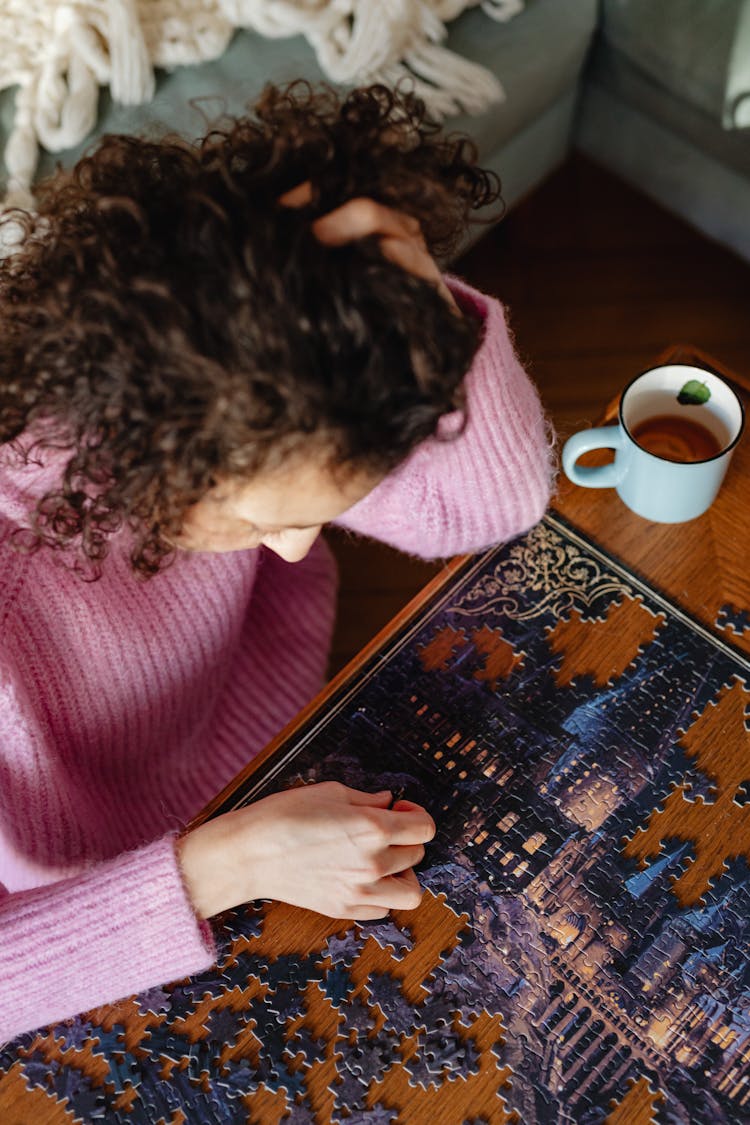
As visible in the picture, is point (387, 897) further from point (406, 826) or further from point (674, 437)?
point (674, 437)

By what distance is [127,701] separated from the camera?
909 mm

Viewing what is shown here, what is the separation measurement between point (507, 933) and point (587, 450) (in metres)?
0.41

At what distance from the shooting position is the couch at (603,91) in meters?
1.28

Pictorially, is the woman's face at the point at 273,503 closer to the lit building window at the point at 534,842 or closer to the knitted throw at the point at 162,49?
the lit building window at the point at 534,842

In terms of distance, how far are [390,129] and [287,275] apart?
0.70 ft

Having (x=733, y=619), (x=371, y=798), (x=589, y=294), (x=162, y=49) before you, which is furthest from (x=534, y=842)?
(x=589, y=294)

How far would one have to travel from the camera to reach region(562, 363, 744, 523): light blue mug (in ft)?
2.71

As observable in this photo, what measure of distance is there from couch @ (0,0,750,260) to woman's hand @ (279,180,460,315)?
66 centimetres

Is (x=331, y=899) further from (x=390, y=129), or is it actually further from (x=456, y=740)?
(x=390, y=129)

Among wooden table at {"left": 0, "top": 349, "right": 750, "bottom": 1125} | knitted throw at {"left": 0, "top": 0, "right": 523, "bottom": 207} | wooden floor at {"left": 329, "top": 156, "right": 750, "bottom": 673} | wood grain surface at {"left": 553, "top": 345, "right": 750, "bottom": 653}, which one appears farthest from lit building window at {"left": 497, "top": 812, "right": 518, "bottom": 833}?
knitted throw at {"left": 0, "top": 0, "right": 523, "bottom": 207}

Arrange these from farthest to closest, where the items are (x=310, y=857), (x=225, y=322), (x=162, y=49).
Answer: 1. (x=162, y=49)
2. (x=310, y=857)
3. (x=225, y=322)

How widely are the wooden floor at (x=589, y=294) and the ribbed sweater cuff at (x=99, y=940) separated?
2.70 feet

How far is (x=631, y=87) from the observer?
151 cm

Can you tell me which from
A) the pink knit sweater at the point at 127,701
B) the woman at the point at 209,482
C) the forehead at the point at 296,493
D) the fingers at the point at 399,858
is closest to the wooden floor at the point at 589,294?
the woman at the point at 209,482
